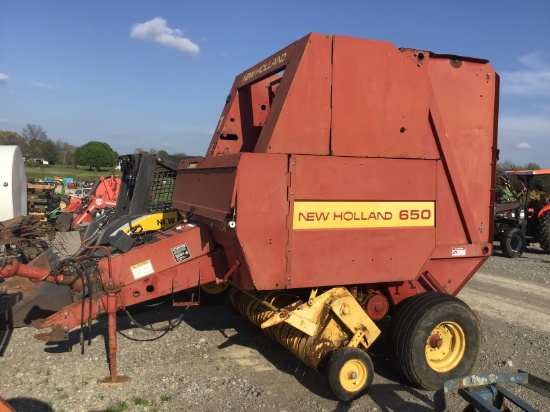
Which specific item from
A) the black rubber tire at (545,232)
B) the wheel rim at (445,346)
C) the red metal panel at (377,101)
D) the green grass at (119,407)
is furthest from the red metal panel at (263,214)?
the black rubber tire at (545,232)

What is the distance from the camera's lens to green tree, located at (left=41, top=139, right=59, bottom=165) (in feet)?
227

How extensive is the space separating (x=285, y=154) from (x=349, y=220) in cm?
75

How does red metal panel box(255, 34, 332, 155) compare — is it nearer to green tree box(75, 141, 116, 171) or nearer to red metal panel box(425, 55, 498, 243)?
red metal panel box(425, 55, 498, 243)

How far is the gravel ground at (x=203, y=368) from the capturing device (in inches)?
145

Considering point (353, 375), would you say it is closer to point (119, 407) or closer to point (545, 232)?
point (119, 407)

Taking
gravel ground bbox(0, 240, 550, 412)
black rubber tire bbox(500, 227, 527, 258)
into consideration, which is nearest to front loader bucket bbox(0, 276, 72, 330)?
gravel ground bbox(0, 240, 550, 412)

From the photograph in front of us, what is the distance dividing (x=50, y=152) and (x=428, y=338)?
75.1 meters

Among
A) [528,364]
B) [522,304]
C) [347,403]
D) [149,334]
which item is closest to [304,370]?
[347,403]

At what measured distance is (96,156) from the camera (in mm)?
63938

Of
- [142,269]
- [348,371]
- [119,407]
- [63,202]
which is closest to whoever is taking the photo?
[119,407]

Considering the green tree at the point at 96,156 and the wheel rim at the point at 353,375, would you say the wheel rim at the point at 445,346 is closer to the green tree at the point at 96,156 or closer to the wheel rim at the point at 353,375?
the wheel rim at the point at 353,375

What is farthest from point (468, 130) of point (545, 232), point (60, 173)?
point (60, 173)

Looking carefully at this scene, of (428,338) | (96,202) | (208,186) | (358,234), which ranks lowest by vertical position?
(428,338)

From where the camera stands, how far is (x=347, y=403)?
371 centimetres
